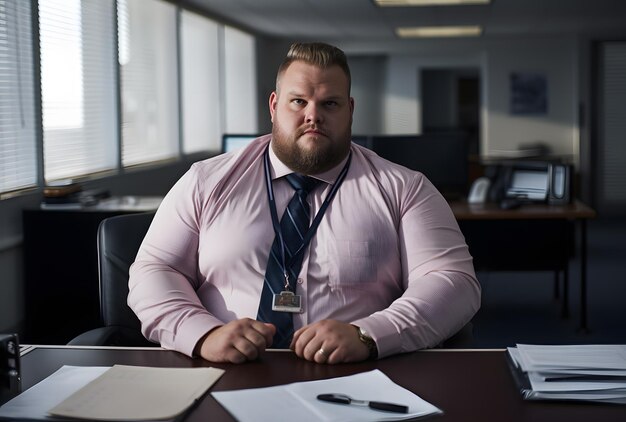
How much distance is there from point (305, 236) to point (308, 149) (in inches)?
8.4

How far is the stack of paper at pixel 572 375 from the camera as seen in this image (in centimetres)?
142

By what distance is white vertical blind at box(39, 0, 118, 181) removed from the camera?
533 cm

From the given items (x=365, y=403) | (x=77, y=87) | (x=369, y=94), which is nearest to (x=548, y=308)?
(x=77, y=87)

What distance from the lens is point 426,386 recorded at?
59.4 inches

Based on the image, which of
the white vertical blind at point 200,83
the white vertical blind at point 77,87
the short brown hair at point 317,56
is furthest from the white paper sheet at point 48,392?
the white vertical blind at point 200,83

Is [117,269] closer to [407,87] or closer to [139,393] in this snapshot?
[139,393]

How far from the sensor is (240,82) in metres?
11.4

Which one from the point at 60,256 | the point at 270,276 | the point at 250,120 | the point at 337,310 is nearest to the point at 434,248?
the point at 337,310

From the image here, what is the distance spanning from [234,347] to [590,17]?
944 centimetres

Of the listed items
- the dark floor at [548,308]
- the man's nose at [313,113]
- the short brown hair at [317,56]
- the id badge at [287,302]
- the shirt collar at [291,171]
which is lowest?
the dark floor at [548,308]

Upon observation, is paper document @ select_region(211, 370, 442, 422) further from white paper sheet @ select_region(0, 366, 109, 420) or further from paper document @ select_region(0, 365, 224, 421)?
white paper sheet @ select_region(0, 366, 109, 420)

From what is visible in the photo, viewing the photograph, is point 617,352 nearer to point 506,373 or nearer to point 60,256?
point 506,373

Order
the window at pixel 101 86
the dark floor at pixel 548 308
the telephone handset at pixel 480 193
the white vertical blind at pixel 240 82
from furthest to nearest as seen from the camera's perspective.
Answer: the white vertical blind at pixel 240 82 → the telephone handset at pixel 480 193 → the dark floor at pixel 548 308 → the window at pixel 101 86

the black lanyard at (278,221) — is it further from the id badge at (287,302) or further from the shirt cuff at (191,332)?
the shirt cuff at (191,332)
